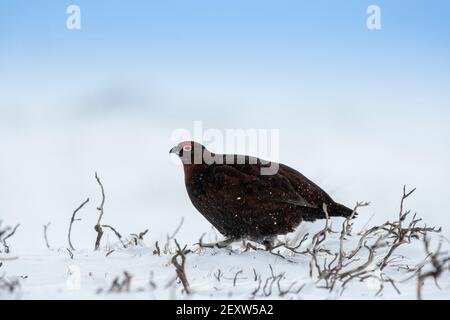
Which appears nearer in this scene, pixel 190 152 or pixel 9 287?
pixel 9 287

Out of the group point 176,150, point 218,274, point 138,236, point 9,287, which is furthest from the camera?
point 176,150

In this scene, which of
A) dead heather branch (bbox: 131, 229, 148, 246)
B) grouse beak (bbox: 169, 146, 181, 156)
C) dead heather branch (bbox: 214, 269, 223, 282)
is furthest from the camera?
grouse beak (bbox: 169, 146, 181, 156)

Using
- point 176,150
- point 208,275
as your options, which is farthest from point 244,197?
point 208,275

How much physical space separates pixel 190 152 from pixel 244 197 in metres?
0.59

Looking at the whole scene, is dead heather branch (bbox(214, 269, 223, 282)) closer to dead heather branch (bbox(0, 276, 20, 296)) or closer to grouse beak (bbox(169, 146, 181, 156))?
dead heather branch (bbox(0, 276, 20, 296))

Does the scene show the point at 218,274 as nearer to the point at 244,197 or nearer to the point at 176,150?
the point at 244,197

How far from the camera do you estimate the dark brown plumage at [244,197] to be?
4.30 m

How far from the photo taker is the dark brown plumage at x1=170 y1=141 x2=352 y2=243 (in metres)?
4.30

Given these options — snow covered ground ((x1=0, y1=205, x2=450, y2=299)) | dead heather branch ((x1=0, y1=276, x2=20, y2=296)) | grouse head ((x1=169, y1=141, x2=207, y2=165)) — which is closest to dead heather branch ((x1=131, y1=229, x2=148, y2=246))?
snow covered ground ((x1=0, y1=205, x2=450, y2=299))

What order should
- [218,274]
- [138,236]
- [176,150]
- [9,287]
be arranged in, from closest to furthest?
1. [9,287]
2. [218,274]
3. [138,236]
4. [176,150]

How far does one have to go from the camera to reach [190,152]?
4.54m

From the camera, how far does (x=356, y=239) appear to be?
170 inches
